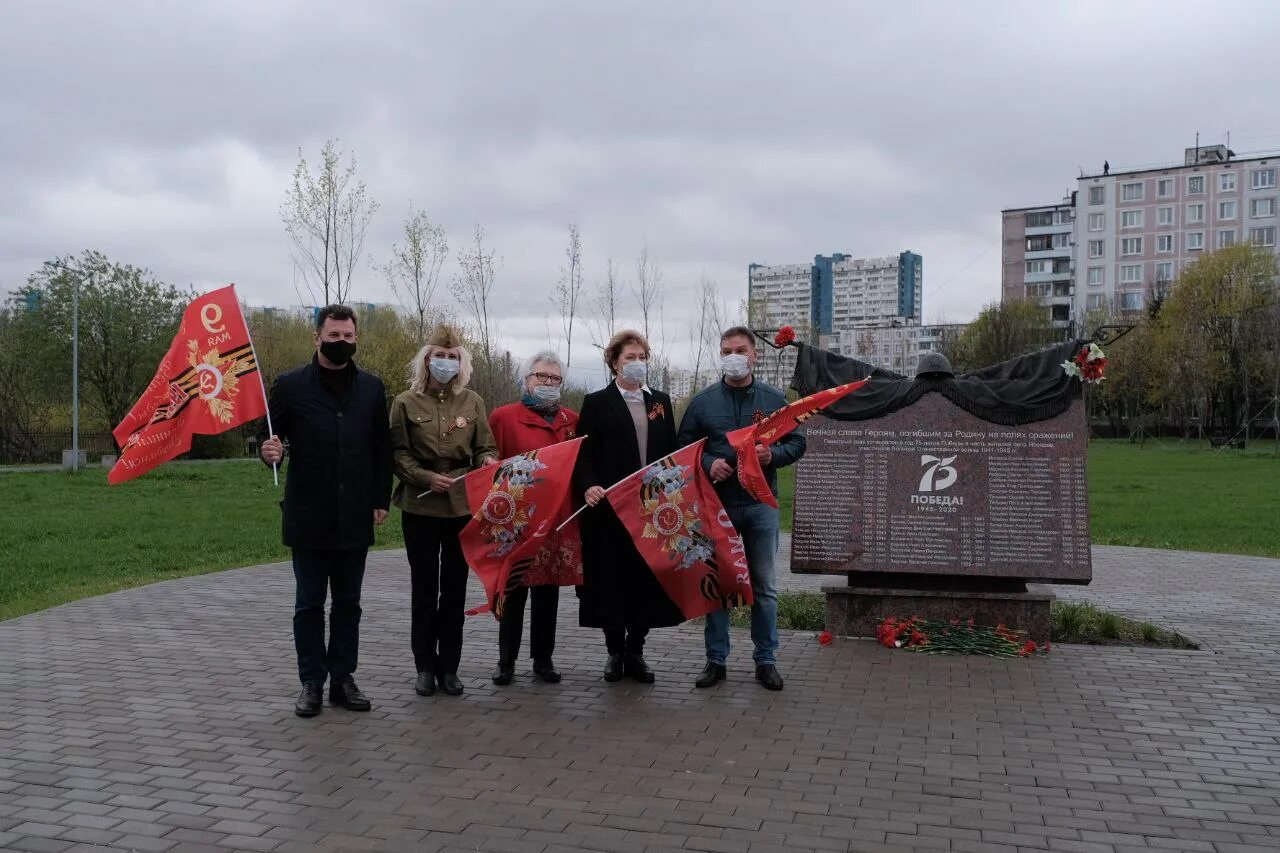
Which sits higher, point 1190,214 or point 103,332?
point 1190,214

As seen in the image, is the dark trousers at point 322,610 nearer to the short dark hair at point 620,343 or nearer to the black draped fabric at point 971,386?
the short dark hair at point 620,343

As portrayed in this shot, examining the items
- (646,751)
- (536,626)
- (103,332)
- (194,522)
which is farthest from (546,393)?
(103,332)

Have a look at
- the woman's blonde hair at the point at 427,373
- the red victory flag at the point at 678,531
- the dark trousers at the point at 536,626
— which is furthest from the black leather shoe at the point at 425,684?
the woman's blonde hair at the point at 427,373

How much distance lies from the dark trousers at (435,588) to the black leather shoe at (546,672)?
1.79 ft

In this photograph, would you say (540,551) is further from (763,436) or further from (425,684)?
(763,436)

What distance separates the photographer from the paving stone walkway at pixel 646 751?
4.38 meters

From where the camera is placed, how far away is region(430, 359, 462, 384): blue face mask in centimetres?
649

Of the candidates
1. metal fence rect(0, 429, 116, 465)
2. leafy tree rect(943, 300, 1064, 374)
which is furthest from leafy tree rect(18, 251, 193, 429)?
leafy tree rect(943, 300, 1064, 374)

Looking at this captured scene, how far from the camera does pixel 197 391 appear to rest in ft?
20.6

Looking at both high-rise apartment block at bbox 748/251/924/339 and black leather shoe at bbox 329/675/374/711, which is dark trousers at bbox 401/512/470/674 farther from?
high-rise apartment block at bbox 748/251/924/339

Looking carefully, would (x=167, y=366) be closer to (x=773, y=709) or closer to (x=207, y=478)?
(x=773, y=709)

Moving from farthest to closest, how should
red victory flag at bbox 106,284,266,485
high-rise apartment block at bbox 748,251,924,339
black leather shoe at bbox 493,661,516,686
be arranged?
high-rise apartment block at bbox 748,251,924,339, black leather shoe at bbox 493,661,516,686, red victory flag at bbox 106,284,266,485

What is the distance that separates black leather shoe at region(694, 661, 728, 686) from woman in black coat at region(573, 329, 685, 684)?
320 millimetres

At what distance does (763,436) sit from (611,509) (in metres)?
1.01
